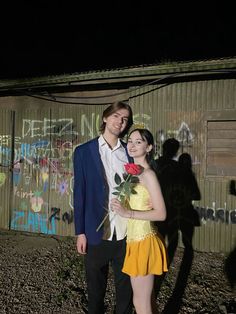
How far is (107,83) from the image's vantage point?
6078 millimetres

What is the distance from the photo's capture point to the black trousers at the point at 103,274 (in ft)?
9.47

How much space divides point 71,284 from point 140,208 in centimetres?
248

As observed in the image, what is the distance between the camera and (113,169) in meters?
2.92

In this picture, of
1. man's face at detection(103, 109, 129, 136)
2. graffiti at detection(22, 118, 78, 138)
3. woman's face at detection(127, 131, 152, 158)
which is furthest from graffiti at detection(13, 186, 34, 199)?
woman's face at detection(127, 131, 152, 158)

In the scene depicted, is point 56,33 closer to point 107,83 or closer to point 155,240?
point 107,83

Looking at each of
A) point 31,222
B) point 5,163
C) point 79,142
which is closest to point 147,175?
point 79,142

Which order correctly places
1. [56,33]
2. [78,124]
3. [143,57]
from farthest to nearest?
1. [56,33]
2. [143,57]
3. [78,124]

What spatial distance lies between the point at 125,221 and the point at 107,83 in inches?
142

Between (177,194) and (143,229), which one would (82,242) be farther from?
(177,194)

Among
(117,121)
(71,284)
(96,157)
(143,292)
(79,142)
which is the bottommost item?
(71,284)

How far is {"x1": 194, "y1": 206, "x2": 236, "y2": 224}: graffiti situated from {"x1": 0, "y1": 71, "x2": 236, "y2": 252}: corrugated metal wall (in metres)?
0.01

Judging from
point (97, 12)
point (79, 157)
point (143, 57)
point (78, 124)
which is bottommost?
point (79, 157)

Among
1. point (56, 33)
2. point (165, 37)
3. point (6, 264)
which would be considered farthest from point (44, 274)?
point (56, 33)

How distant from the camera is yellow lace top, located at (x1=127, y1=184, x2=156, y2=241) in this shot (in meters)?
2.71
